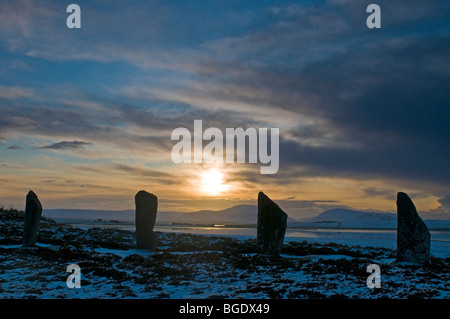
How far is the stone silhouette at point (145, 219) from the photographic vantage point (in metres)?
29.5

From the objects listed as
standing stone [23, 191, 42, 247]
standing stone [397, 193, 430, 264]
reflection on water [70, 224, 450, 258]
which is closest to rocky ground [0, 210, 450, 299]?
standing stone [397, 193, 430, 264]

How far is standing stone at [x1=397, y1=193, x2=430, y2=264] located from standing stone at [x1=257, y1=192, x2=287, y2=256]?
7.76 metres

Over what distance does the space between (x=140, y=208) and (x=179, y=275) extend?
13120 mm

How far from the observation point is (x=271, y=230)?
26578 millimetres

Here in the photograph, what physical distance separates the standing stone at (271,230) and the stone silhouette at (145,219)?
9117mm

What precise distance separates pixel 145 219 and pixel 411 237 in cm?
1964

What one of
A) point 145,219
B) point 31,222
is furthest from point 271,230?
point 31,222

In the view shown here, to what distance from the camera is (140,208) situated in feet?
99.8

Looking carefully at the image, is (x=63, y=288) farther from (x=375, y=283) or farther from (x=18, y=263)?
(x=375, y=283)

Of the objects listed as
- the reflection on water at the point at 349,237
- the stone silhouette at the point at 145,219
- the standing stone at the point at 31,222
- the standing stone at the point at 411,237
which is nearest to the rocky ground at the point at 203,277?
the standing stone at the point at 411,237

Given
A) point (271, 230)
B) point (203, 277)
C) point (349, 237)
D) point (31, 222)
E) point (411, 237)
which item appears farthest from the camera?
point (349, 237)

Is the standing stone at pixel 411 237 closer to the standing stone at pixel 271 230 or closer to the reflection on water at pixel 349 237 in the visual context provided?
the standing stone at pixel 271 230

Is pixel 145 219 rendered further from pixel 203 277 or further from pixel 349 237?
pixel 349 237

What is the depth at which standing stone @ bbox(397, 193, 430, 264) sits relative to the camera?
2188 centimetres
